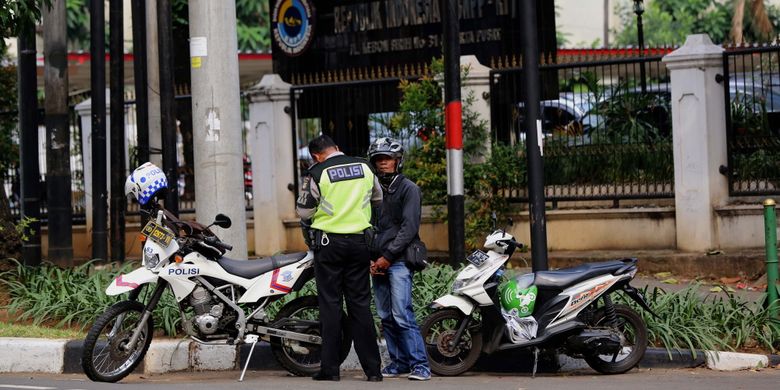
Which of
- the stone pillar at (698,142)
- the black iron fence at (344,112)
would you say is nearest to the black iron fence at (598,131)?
the stone pillar at (698,142)

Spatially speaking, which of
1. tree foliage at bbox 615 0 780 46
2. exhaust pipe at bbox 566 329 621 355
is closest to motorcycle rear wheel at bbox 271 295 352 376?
exhaust pipe at bbox 566 329 621 355

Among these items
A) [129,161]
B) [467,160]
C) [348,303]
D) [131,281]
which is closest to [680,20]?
[129,161]

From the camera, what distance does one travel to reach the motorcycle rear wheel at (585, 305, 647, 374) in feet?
30.0

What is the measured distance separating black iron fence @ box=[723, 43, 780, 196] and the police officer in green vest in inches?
225

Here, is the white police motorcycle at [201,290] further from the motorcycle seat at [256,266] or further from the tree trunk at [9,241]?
the tree trunk at [9,241]

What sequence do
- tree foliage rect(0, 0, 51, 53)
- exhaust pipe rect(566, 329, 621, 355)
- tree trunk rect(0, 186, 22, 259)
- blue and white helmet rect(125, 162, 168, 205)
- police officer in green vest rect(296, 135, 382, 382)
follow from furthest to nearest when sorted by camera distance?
tree trunk rect(0, 186, 22, 259), tree foliage rect(0, 0, 51, 53), blue and white helmet rect(125, 162, 168, 205), exhaust pipe rect(566, 329, 621, 355), police officer in green vest rect(296, 135, 382, 382)

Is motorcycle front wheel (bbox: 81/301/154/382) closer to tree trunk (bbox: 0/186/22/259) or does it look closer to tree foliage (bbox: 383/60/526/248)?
tree trunk (bbox: 0/186/22/259)

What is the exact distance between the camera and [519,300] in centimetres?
915

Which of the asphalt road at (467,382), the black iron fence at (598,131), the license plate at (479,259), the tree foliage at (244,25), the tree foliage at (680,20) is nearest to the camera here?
the asphalt road at (467,382)

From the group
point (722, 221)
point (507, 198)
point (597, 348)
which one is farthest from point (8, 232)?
point (722, 221)

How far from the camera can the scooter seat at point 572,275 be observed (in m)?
9.09

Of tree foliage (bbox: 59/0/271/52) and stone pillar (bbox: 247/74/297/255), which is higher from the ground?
tree foliage (bbox: 59/0/271/52)

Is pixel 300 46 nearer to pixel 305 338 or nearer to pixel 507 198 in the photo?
pixel 507 198

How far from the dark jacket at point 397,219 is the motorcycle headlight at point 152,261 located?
1.55 meters
